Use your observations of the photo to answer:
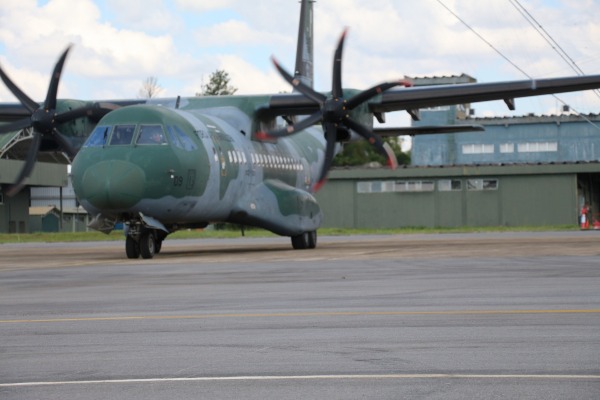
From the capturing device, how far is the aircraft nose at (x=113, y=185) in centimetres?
2519

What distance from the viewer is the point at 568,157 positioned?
80.4m

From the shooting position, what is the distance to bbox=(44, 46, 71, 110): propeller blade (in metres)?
31.5

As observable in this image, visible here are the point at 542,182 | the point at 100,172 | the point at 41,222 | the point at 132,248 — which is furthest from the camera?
the point at 41,222

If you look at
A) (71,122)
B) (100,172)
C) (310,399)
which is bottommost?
(310,399)

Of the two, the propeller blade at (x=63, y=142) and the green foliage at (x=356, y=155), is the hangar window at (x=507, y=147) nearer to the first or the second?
the green foliage at (x=356, y=155)

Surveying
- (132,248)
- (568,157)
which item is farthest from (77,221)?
(132,248)

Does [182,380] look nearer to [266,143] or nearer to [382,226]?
[266,143]

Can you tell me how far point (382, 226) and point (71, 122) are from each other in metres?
39.9

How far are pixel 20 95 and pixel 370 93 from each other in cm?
1132

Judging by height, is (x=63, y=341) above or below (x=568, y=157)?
below

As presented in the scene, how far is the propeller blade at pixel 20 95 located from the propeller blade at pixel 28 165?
3.60 feet

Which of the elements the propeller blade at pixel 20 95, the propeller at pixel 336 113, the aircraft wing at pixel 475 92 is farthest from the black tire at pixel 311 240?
the propeller blade at pixel 20 95

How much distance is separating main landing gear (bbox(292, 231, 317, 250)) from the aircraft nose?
8.28m

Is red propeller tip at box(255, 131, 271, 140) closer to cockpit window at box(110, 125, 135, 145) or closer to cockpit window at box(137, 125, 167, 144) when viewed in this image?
cockpit window at box(137, 125, 167, 144)
